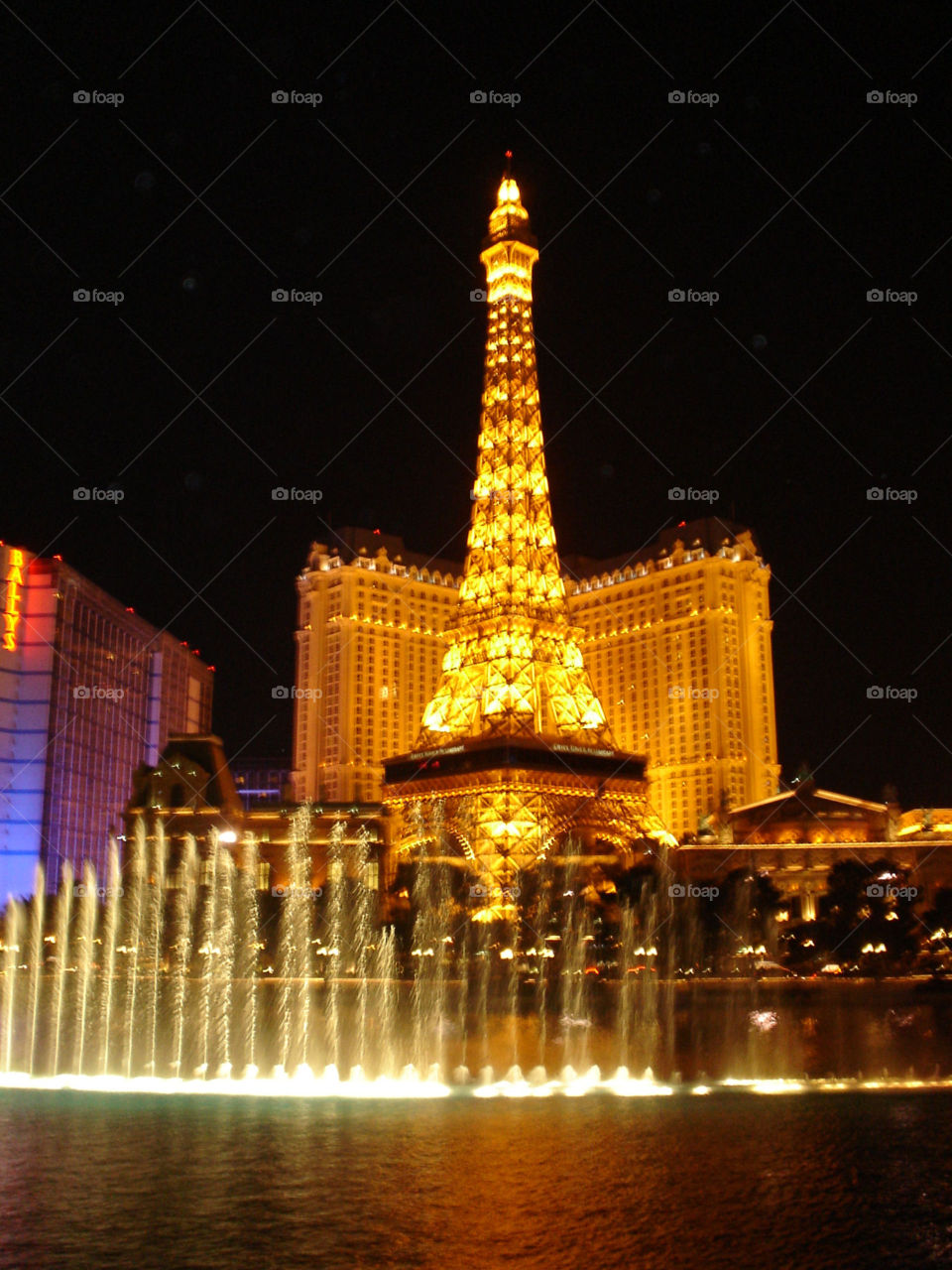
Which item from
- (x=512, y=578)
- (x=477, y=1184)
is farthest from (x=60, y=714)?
(x=477, y=1184)

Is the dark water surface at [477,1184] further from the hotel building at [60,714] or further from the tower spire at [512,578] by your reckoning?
the hotel building at [60,714]

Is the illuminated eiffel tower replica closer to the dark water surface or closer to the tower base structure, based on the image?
the tower base structure


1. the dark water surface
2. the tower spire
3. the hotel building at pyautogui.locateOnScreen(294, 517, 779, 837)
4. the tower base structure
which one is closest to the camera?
the dark water surface

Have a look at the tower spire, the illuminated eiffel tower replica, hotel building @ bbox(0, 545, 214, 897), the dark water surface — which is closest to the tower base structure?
the illuminated eiffel tower replica

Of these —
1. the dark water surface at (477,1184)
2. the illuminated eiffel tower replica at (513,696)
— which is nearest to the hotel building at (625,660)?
the illuminated eiffel tower replica at (513,696)

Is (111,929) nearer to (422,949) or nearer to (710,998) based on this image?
(710,998)
